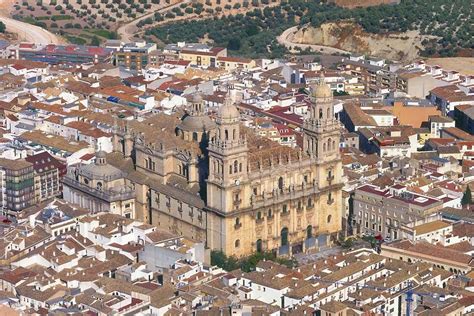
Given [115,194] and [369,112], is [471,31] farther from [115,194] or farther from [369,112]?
[115,194]

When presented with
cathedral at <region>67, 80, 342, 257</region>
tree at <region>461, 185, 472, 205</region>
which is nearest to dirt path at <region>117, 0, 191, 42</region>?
cathedral at <region>67, 80, 342, 257</region>

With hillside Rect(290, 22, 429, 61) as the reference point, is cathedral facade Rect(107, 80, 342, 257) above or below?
above

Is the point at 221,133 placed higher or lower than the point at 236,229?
higher

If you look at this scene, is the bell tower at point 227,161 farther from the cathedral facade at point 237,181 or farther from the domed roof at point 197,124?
the domed roof at point 197,124

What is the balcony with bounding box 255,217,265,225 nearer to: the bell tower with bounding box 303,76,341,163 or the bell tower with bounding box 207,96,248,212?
the bell tower with bounding box 207,96,248,212

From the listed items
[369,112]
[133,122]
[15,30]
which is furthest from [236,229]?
[15,30]

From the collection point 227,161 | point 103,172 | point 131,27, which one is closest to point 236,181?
point 227,161

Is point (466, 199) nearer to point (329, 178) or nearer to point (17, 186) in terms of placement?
point (329, 178)
